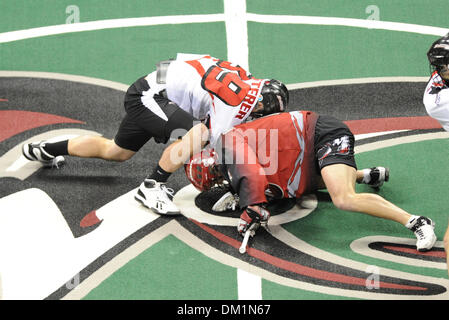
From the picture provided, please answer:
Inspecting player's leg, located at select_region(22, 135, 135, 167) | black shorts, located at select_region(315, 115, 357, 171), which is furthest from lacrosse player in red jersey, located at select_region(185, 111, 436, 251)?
player's leg, located at select_region(22, 135, 135, 167)

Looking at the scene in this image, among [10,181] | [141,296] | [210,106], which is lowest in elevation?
[141,296]

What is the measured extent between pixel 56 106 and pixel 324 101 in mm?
2619

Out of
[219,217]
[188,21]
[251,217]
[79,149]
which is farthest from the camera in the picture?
[188,21]

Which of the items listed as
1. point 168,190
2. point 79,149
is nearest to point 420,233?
point 168,190

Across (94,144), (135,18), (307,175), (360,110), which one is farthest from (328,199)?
(135,18)

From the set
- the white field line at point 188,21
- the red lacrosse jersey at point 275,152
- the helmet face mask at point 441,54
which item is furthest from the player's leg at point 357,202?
the white field line at point 188,21

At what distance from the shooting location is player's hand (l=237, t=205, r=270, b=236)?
528cm

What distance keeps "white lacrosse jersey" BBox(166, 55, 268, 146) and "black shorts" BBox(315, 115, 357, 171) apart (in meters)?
0.56

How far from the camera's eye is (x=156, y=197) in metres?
5.73

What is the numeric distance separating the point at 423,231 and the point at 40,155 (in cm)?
326

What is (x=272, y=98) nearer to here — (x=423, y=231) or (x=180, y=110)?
(x=180, y=110)

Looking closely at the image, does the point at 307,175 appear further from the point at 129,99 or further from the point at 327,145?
the point at 129,99

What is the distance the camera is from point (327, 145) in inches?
216

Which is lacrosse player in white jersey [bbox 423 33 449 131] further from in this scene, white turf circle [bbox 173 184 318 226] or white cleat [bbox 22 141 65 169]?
white cleat [bbox 22 141 65 169]
